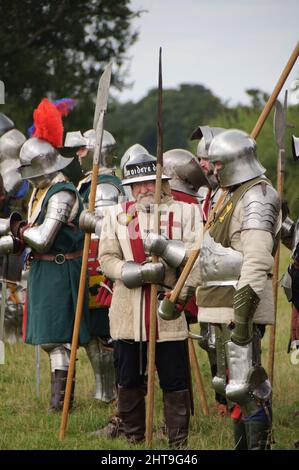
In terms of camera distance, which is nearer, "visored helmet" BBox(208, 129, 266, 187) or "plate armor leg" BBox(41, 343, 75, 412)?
"visored helmet" BBox(208, 129, 266, 187)

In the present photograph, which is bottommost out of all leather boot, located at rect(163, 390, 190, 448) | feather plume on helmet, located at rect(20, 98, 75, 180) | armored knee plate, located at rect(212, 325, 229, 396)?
leather boot, located at rect(163, 390, 190, 448)

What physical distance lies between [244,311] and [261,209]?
554 mm

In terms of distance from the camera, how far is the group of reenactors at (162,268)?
5.59 m

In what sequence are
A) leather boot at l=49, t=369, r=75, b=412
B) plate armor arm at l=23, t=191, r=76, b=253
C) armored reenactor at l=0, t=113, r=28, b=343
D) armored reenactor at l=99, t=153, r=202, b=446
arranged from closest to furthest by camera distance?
armored reenactor at l=99, t=153, r=202, b=446 → plate armor arm at l=23, t=191, r=76, b=253 → leather boot at l=49, t=369, r=75, b=412 → armored reenactor at l=0, t=113, r=28, b=343

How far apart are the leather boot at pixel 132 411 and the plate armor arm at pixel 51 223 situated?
140 cm

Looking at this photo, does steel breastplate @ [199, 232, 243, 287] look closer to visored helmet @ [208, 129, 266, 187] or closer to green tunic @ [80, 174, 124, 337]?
visored helmet @ [208, 129, 266, 187]

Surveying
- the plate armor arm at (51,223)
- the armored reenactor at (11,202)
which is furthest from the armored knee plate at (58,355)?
the armored reenactor at (11,202)

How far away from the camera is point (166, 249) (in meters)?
6.20

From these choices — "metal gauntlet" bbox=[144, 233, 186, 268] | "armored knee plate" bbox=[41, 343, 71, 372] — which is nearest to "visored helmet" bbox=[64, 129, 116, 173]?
"armored knee plate" bbox=[41, 343, 71, 372]

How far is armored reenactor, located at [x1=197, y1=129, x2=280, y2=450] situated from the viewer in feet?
18.0
